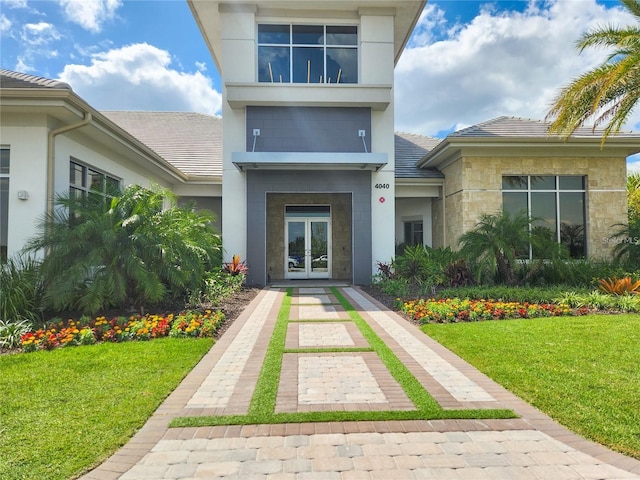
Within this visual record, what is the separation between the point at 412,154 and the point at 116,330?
1481cm

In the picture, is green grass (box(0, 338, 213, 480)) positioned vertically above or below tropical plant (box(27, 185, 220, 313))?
below

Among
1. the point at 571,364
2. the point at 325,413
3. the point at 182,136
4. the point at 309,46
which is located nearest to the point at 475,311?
A: the point at 571,364

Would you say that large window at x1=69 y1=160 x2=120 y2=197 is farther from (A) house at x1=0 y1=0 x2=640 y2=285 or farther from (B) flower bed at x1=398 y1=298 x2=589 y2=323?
(B) flower bed at x1=398 y1=298 x2=589 y2=323

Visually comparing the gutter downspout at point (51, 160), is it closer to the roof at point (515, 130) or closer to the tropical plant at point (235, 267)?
the tropical plant at point (235, 267)

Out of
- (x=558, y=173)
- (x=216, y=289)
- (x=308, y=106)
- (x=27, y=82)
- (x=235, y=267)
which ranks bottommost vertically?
(x=216, y=289)

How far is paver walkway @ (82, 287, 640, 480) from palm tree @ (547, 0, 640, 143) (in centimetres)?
805

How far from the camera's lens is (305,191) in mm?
13953

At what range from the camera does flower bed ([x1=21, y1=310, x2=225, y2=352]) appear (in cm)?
606

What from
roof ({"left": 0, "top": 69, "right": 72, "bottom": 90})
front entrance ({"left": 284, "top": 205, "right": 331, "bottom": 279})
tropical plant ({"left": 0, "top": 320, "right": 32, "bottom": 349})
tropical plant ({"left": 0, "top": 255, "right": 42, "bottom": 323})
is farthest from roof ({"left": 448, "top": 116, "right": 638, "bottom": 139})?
tropical plant ({"left": 0, "top": 320, "right": 32, "bottom": 349})

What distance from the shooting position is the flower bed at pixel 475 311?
7931 mm

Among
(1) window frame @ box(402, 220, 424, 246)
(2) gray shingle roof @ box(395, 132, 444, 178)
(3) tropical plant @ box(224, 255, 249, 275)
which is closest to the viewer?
(3) tropical plant @ box(224, 255, 249, 275)

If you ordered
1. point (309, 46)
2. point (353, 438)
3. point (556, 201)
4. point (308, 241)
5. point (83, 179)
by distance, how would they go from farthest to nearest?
point (308, 241)
point (309, 46)
point (556, 201)
point (83, 179)
point (353, 438)

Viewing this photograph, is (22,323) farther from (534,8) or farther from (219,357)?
(534,8)

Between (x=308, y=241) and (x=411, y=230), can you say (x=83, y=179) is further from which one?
(x=411, y=230)
